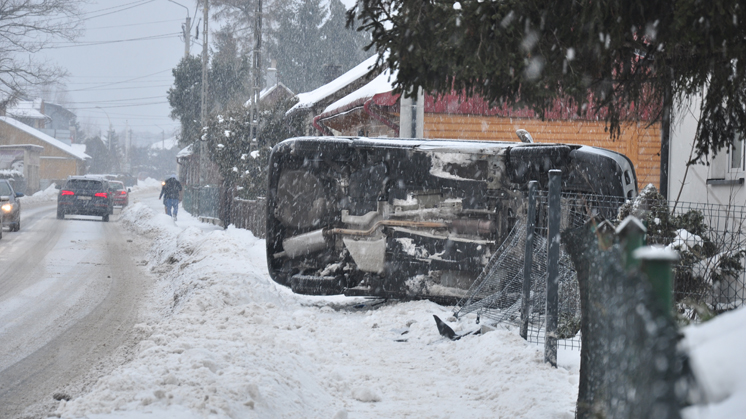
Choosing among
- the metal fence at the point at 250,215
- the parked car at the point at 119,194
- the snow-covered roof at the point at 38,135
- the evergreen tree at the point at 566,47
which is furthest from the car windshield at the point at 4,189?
the snow-covered roof at the point at 38,135

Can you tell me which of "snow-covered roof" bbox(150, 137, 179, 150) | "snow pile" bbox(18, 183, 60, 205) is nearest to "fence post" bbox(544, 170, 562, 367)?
"snow pile" bbox(18, 183, 60, 205)

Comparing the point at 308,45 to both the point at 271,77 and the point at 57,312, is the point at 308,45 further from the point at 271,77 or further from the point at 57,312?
the point at 57,312

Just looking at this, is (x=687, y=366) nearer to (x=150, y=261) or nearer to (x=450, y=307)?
(x=450, y=307)

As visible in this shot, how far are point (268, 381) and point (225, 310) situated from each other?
3280 millimetres

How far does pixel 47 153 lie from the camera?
7019 cm

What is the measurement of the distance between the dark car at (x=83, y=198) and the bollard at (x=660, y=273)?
28.7m

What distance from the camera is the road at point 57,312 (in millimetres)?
5918

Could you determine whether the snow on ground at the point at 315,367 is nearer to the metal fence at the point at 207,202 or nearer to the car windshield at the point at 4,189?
the car windshield at the point at 4,189

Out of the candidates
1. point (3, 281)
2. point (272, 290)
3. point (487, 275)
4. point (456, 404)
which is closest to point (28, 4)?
point (3, 281)

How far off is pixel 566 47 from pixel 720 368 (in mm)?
3318

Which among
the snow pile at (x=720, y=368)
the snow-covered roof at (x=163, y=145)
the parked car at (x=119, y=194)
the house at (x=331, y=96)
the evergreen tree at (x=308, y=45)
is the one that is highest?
the evergreen tree at (x=308, y=45)

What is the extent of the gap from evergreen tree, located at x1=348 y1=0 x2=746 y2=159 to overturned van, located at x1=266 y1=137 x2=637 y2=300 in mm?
3493

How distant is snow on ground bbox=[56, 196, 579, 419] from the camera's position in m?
Answer: 4.47

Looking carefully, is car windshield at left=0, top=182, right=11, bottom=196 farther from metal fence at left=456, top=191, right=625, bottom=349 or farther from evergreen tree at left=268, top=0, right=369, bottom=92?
evergreen tree at left=268, top=0, right=369, bottom=92
